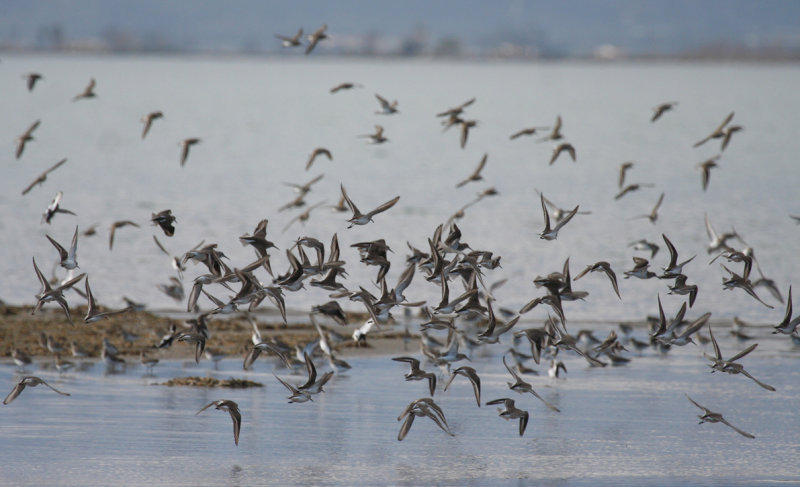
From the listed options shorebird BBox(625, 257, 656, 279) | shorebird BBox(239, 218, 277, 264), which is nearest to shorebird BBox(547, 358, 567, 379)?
shorebird BBox(625, 257, 656, 279)

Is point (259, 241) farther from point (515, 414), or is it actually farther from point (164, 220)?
point (515, 414)

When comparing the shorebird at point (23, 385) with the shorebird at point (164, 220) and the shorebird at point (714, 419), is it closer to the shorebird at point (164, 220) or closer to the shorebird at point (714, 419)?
the shorebird at point (164, 220)

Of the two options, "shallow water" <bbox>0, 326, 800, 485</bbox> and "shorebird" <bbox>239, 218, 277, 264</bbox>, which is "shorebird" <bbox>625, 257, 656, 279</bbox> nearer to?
"shallow water" <bbox>0, 326, 800, 485</bbox>

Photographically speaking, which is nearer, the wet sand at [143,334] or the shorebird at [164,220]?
the shorebird at [164,220]

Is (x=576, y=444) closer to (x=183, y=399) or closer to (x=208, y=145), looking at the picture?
(x=183, y=399)

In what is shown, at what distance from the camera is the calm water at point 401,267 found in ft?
44.1

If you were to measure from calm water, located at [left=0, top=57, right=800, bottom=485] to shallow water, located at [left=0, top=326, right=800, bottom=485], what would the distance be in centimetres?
4

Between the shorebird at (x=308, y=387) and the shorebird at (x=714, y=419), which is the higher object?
the shorebird at (x=308, y=387)

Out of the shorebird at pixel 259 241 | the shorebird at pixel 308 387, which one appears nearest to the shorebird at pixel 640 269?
the shorebird at pixel 308 387

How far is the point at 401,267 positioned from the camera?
1107 inches

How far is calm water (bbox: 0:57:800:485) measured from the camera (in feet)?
44.1

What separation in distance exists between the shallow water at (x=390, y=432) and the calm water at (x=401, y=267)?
0.14 ft

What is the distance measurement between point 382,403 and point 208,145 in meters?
53.0

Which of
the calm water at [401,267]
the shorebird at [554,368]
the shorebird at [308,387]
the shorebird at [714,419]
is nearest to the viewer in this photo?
the calm water at [401,267]
